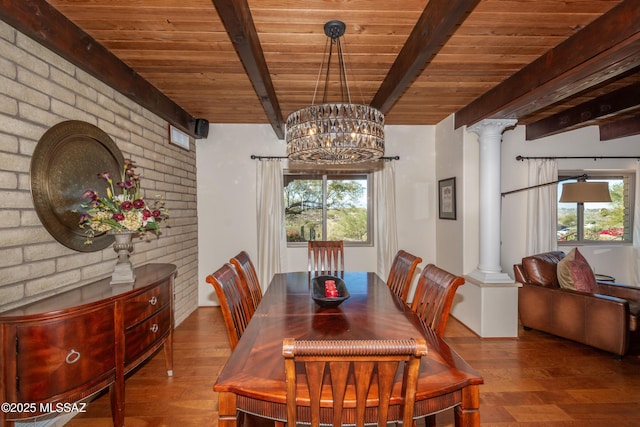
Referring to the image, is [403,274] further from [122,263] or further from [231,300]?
[122,263]

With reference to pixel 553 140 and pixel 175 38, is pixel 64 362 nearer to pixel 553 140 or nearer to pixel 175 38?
pixel 175 38

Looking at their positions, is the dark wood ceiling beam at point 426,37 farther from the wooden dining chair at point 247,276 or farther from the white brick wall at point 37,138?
the white brick wall at point 37,138

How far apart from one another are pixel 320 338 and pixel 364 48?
1.92 meters

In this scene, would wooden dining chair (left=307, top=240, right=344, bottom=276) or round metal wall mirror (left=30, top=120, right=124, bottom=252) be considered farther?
wooden dining chair (left=307, top=240, right=344, bottom=276)

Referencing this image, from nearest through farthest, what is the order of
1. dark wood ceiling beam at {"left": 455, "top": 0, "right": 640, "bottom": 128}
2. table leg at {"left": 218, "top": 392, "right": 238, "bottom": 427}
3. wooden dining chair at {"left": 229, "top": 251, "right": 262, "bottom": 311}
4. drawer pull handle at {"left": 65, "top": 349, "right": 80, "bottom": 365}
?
table leg at {"left": 218, "top": 392, "right": 238, "bottom": 427} → drawer pull handle at {"left": 65, "top": 349, "right": 80, "bottom": 365} → dark wood ceiling beam at {"left": 455, "top": 0, "right": 640, "bottom": 128} → wooden dining chair at {"left": 229, "top": 251, "right": 262, "bottom": 311}

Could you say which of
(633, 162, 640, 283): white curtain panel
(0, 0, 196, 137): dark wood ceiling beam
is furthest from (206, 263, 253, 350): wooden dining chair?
(633, 162, 640, 283): white curtain panel

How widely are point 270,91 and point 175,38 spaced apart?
2.67 feet

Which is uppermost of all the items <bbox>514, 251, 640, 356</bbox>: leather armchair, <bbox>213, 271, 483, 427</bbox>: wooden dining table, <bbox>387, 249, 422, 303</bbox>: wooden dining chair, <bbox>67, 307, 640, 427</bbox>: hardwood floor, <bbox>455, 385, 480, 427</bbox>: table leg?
<bbox>387, 249, 422, 303</bbox>: wooden dining chair

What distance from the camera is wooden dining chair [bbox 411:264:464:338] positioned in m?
1.56

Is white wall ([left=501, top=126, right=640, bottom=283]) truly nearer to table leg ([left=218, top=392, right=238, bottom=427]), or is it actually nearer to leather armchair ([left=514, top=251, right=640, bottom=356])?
leather armchair ([left=514, top=251, right=640, bottom=356])

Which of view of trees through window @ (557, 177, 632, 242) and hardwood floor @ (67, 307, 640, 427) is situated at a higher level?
view of trees through window @ (557, 177, 632, 242)

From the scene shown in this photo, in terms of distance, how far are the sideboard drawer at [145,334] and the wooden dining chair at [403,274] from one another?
171 cm

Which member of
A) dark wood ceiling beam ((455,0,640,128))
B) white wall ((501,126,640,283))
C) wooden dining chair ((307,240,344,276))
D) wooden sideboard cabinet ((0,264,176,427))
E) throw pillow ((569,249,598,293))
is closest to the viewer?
wooden sideboard cabinet ((0,264,176,427))

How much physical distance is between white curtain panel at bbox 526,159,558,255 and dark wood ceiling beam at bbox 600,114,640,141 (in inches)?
27.5
